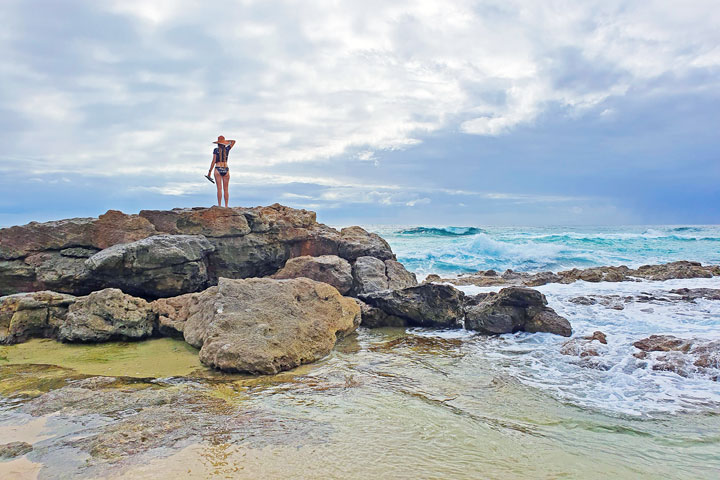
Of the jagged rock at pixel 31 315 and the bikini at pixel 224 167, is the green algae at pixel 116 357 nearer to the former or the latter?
the jagged rock at pixel 31 315

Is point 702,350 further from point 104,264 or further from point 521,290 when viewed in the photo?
point 104,264

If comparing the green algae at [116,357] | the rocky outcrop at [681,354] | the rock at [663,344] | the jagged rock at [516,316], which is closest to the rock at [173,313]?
the green algae at [116,357]

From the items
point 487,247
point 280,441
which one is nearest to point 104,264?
point 280,441

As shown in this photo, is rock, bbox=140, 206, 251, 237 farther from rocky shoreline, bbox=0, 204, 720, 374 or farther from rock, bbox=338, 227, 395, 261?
rock, bbox=338, 227, 395, 261

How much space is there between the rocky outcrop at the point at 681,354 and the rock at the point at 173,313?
6.70 metres

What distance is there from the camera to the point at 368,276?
1005 centimetres

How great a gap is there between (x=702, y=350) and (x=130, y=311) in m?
8.30

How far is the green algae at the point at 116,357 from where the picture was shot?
553 centimetres

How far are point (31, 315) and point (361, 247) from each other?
262 inches

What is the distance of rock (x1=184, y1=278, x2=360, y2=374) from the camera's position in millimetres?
5582

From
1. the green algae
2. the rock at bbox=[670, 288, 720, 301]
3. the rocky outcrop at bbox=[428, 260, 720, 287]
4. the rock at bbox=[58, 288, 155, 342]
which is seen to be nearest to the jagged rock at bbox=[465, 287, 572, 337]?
the green algae

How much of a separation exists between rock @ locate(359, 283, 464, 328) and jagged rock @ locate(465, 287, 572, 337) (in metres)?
0.33

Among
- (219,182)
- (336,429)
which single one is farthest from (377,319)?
(219,182)

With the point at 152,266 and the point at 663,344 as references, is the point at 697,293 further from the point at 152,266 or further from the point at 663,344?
the point at 152,266
